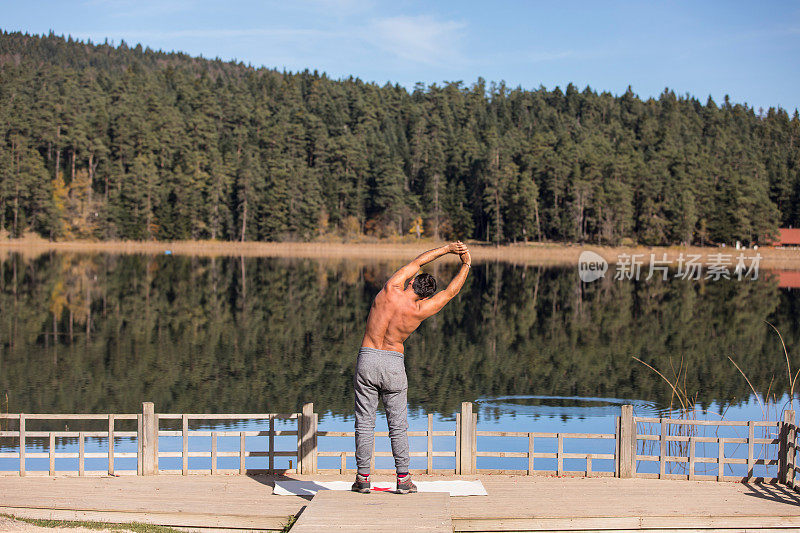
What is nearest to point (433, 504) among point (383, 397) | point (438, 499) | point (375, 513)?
point (438, 499)

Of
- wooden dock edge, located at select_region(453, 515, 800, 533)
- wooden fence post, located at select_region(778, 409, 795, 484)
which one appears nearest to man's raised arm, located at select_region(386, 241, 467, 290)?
wooden dock edge, located at select_region(453, 515, 800, 533)

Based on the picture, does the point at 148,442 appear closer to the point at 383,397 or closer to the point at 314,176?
the point at 383,397

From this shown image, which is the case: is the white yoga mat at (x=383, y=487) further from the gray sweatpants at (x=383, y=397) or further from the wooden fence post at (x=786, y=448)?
the wooden fence post at (x=786, y=448)

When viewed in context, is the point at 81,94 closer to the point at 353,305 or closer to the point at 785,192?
the point at 353,305

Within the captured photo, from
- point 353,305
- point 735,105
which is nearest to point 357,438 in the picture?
point 353,305

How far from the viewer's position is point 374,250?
95.2m

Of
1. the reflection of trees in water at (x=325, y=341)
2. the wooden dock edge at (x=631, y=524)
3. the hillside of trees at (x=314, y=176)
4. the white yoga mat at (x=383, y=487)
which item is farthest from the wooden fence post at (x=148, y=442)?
the hillside of trees at (x=314, y=176)

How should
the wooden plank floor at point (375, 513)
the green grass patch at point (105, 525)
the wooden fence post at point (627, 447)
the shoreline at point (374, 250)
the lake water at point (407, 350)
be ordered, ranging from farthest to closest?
1. the shoreline at point (374, 250)
2. the lake water at point (407, 350)
3. the wooden fence post at point (627, 447)
4. the green grass patch at point (105, 525)
5. the wooden plank floor at point (375, 513)

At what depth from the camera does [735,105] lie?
189875 mm

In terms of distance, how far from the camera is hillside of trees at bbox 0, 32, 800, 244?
311ft

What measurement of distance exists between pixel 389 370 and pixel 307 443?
1.89 m

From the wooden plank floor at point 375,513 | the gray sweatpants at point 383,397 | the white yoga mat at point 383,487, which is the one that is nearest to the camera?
the wooden plank floor at point 375,513

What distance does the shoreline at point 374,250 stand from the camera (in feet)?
279

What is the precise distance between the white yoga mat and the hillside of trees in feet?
282
